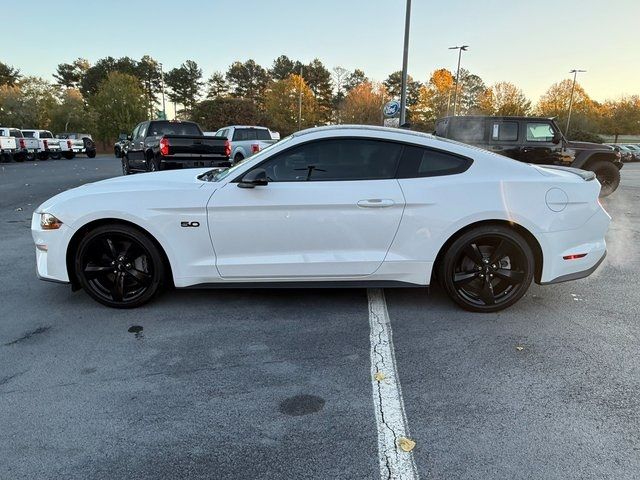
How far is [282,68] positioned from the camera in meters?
81.9

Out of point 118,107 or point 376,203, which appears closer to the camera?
point 376,203

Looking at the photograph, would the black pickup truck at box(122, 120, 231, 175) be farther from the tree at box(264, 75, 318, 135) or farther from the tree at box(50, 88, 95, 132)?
the tree at box(50, 88, 95, 132)

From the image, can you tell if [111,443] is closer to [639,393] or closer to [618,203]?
[639,393]

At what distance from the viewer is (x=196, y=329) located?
142 inches

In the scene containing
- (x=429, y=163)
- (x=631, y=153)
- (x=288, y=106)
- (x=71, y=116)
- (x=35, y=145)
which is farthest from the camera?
(x=288, y=106)

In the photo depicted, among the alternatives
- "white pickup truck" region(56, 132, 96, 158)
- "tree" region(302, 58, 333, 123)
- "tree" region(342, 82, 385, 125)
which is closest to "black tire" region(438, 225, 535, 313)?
"white pickup truck" region(56, 132, 96, 158)

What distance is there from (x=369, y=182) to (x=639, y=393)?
2316 millimetres

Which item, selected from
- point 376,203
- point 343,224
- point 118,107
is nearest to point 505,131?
point 376,203

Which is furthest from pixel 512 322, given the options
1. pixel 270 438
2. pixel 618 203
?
pixel 618 203

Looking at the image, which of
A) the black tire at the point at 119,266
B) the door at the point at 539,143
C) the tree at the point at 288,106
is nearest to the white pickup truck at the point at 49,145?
the door at the point at 539,143

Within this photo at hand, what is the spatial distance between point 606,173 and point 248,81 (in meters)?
76.3

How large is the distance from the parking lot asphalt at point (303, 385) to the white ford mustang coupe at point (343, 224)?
1.17 ft

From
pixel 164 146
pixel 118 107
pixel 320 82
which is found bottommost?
pixel 164 146

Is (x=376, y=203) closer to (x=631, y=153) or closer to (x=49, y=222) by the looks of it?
(x=49, y=222)
